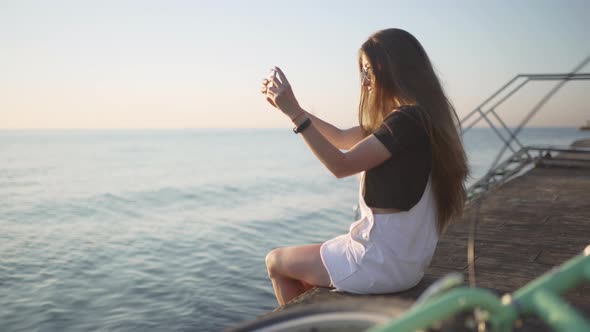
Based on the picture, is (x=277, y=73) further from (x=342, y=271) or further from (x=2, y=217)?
(x=2, y=217)

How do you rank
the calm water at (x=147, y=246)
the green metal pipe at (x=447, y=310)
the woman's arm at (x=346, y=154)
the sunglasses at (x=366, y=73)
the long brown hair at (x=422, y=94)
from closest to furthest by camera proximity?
the green metal pipe at (x=447, y=310), the woman's arm at (x=346, y=154), the long brown hair at (x=422, y=94), the sunglasses at (x=366, y=73), the calm water at (x=147, y=246)

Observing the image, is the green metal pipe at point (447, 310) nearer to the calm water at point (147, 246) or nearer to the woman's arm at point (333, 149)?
the woman's arm at point (333, 149)

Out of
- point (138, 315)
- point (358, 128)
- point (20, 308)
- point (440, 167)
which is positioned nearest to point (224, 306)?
point (138, 315)

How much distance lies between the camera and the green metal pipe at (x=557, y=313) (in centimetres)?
97

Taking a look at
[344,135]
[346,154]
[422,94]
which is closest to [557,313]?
[346,154]

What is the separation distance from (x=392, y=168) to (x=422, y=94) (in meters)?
0.35

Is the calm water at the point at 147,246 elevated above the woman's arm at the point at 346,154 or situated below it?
below

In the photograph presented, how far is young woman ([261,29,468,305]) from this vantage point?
208 cm

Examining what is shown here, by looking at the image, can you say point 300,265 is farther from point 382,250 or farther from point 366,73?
point 366,73

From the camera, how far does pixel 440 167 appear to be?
2227 mm

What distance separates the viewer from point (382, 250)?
2.19 m

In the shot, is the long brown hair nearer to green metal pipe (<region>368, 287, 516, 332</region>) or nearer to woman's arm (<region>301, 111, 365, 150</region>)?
woman's arm (<region>301, 111, 365, 150</region>)

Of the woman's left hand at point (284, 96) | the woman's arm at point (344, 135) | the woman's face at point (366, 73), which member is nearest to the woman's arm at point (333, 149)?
the woman's left hand at point (284, 96)

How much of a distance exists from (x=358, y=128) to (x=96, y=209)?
471 inches
